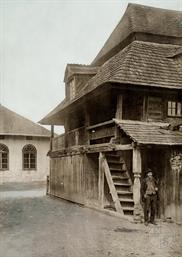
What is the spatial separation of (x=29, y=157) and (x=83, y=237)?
81.1 ft

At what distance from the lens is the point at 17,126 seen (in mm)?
34406

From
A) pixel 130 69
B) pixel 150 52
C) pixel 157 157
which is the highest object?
pixel 150 52

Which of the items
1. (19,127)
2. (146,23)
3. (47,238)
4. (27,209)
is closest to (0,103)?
(19,127)

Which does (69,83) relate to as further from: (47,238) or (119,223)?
(47,238)

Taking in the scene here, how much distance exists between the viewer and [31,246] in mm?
9148

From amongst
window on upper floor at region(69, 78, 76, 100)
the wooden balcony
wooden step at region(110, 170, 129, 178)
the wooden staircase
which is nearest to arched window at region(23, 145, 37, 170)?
the wooden balcony

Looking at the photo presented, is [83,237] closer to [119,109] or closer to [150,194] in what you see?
[150,194]

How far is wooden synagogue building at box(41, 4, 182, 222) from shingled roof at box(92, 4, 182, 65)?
0.08 m

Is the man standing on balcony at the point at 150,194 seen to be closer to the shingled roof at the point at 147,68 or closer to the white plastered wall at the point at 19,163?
the shingled roof at the point at 147,68

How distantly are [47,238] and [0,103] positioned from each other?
29.1 metres

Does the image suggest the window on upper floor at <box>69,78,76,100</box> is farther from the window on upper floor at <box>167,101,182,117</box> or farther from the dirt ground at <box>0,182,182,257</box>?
the dirt ground at <box>0,182,182,257</box>

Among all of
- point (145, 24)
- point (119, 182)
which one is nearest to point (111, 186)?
point (119, 182)

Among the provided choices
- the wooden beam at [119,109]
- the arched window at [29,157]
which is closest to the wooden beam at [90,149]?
the wooden beam at [119,109]

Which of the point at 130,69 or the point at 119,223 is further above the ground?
the point at 130,69
